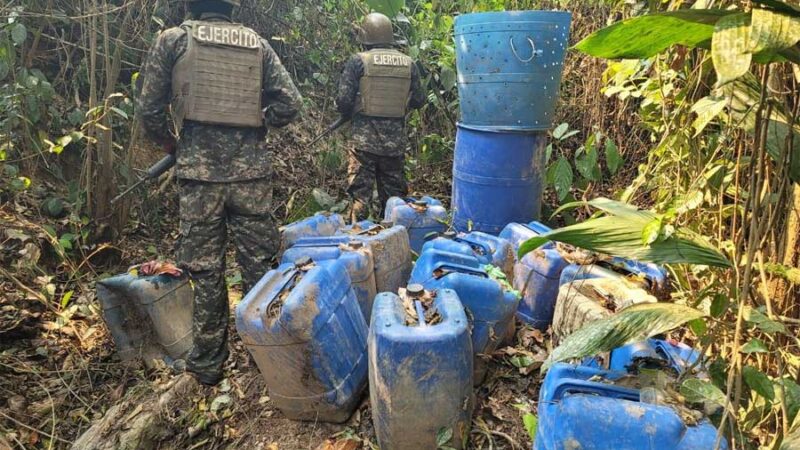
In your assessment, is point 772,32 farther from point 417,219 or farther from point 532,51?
point 417,219

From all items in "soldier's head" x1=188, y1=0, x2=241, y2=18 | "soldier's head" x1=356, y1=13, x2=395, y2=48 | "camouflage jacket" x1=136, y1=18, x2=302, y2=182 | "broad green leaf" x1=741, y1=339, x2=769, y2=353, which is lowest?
"broad green leaf" x1=741, y1=339, x2=769, y2=353

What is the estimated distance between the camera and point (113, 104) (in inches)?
166

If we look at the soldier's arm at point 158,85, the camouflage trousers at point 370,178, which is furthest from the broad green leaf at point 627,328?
the camouflage trousers at point 370,178

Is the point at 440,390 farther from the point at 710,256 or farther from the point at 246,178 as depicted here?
the point at 246,178

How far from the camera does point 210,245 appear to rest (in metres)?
2.80

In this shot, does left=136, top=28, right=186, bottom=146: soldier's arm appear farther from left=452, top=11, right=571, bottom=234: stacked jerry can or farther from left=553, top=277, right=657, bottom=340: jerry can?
left=553, top=277, right=657, bottom=340: jerry can

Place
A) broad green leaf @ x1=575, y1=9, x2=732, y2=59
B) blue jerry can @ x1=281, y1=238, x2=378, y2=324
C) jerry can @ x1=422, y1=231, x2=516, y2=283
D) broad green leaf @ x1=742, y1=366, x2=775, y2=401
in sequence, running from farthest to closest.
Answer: jerry can @ x1=422, y1=231, x2=516, y2=283
blue jerry can @ x1=281, y1=238, x2=378, y2=324
broad green leaf @ x1=742, y1=366, x2=775, y2=401
broad green leaf @ x1=575, y1=9, x2=732, y2=59

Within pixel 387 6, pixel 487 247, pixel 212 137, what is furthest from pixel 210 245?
pixel 387 6

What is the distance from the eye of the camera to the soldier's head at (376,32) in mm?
4402

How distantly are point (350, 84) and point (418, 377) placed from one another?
319 centimetres

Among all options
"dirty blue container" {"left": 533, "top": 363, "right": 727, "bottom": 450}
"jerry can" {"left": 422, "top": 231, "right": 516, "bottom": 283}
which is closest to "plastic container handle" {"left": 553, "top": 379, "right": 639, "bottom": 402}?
"dirty blue container" {"left": 533, "top": 363, "right": 727, "bottom": 450}

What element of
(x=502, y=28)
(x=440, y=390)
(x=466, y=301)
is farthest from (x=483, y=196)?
(x=440, y=390)

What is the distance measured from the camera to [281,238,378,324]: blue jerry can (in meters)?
2.50

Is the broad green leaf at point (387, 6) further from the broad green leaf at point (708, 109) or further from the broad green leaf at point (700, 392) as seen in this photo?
the broad green leaf at point (700, 392)
